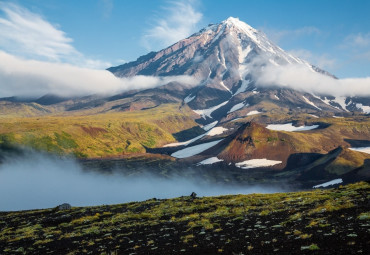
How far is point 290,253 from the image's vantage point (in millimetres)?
18641

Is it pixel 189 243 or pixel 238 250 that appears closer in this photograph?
pixel 238 250

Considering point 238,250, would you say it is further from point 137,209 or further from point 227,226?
point 137,209

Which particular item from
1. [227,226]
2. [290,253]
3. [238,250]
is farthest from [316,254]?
[227,226]

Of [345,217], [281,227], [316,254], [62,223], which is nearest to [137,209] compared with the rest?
[62,223]

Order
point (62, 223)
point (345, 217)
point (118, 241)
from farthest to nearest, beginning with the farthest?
point (62, 223) < point (118, 241) < point (345, 217)

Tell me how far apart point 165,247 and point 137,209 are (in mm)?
29831

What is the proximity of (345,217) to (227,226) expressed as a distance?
1083 cm

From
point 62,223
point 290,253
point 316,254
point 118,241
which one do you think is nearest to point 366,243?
point 316,254

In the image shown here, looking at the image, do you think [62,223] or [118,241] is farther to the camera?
[62,223]

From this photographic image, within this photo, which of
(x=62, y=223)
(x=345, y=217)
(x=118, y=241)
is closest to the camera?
(x=345, y=217)

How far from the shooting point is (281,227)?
86.5 feet

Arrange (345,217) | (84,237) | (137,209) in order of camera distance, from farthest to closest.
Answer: (137,209) → (84,237) → (345,217)

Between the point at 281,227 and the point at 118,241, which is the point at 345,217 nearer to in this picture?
the point at 281,227

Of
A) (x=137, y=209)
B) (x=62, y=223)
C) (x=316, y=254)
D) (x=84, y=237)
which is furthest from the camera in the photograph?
(x=137, y=209)
